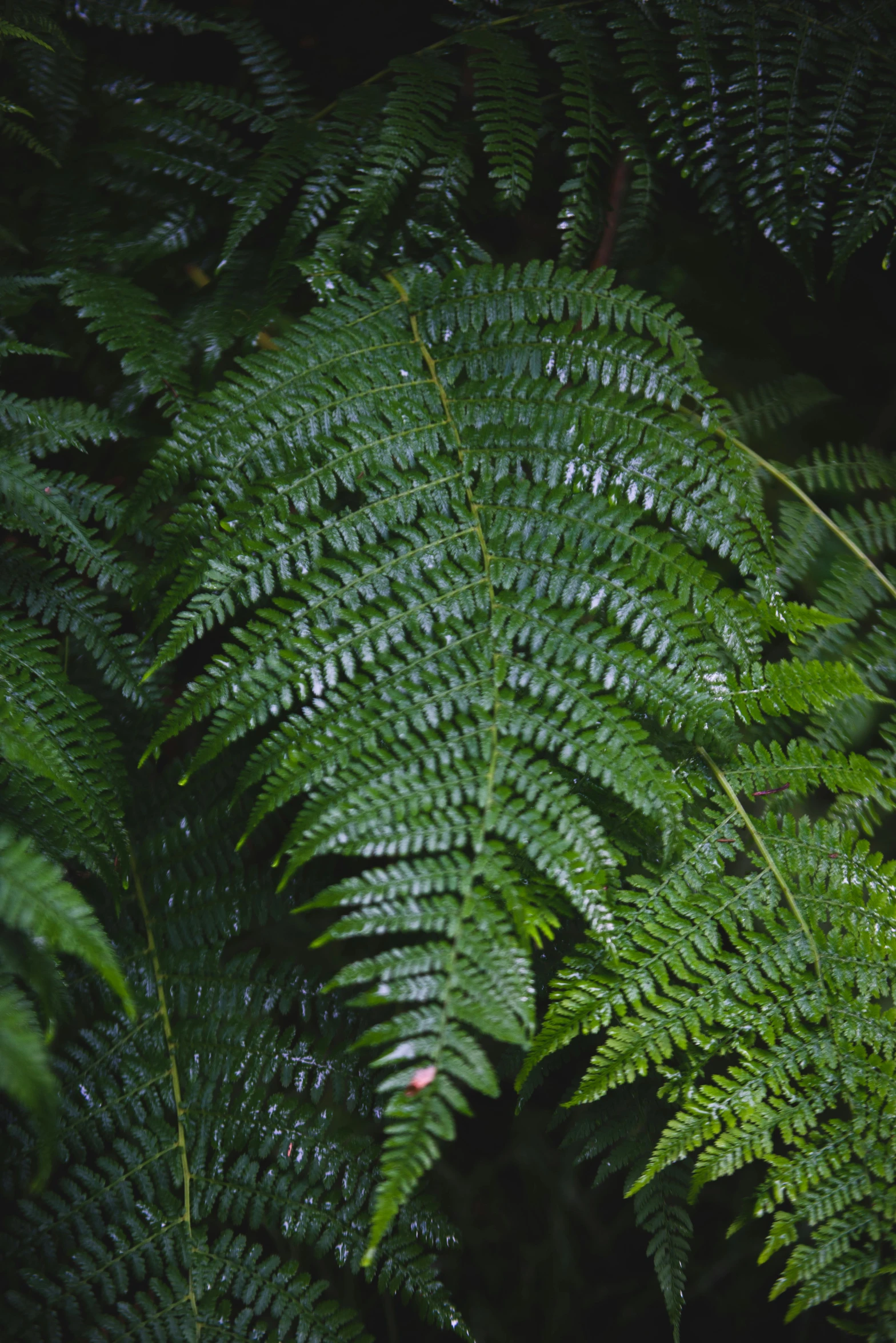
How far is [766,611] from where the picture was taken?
1424 mm

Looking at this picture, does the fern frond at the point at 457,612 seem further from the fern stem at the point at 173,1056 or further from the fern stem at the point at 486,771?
the fern stem at the point at 173,1056

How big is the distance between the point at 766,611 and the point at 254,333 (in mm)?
1260

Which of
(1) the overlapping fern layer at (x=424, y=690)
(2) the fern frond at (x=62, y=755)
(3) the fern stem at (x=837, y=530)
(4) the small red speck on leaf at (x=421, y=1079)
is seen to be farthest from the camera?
(3) the fern stem at (x=837, y=530)

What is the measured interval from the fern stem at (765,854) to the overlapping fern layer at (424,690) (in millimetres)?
10

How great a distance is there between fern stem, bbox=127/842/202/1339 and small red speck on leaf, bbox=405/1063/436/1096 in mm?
858

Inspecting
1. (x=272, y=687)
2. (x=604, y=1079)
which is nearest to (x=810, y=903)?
(x=604, y=1079)

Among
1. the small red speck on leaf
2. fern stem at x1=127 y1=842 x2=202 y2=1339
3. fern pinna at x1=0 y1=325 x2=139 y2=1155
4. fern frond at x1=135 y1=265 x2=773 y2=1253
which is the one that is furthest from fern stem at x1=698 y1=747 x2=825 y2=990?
fern stem at x1=127 y1=842 x2=202 y2=1339

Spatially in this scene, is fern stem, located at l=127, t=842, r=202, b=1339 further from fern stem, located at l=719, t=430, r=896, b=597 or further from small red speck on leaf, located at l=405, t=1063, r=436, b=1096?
fern stem, located at l=719, t=430, r=896, b=597

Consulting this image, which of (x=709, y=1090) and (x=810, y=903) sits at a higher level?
(x=810, y=903)

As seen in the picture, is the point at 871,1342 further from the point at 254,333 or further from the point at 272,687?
the point at 254,333

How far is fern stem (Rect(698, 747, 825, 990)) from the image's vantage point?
1.38m

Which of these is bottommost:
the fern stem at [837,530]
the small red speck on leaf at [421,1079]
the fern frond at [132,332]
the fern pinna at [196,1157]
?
the fern pinna at [196,1157]

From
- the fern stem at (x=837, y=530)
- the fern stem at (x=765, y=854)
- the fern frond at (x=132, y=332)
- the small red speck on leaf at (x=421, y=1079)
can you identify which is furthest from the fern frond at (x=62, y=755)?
the fern stem at (x=837, y=530)

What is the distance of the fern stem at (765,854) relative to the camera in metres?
1.38
